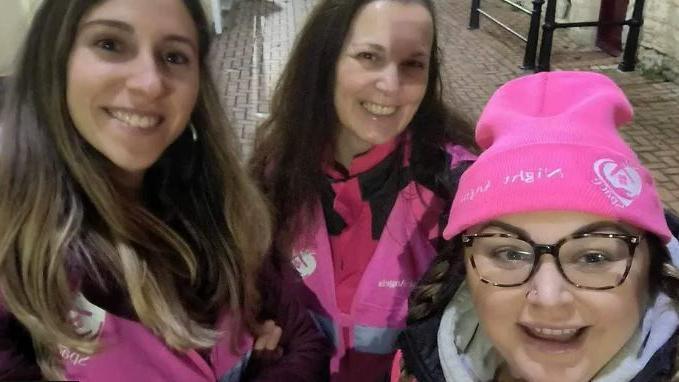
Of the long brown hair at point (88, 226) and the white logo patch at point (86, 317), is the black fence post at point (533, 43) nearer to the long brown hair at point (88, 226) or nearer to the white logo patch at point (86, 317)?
the long brown hair at point (88, 226)

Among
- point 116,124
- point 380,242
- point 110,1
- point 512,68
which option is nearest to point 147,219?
point 116,124

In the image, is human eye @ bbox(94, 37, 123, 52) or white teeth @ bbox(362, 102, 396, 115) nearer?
human eye @ bbox(94, 37, 123, 52)

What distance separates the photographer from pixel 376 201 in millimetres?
1819

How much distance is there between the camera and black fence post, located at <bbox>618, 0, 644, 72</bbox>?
231 inches

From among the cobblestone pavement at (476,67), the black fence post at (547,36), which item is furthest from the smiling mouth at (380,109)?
the black fence post at (547,36)

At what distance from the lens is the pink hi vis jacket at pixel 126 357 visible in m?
1.16

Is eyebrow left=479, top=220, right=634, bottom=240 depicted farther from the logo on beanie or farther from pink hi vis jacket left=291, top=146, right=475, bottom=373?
pink hi vis jacket left=291, top=146, right=475, bottom=373

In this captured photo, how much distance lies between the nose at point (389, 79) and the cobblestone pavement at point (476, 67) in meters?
1.84

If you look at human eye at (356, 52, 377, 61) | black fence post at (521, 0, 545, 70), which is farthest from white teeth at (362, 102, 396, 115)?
black fence post at (521, 0, 545, 70)

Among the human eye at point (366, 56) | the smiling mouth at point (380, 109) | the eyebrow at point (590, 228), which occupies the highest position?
the human eye at point (366, 56)

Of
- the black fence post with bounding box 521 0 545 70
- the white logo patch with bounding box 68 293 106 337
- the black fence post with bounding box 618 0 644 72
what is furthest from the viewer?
the black fence post with bounding box 521 0 545 70

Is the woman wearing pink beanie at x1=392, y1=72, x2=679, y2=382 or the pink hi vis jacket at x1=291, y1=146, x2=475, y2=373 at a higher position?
the woman wearing pink beanie at x1=392, y1=72, x2=679, y2=382

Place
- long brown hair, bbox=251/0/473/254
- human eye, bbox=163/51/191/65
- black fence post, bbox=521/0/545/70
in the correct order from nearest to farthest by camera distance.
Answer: human eye, bbox=163/51/191/65 → long brown hair, bbox=251/0/473/254 → black fence post, bbox=521/0/545/70

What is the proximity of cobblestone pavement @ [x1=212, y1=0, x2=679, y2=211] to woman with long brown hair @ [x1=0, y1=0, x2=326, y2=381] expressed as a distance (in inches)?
87.8
